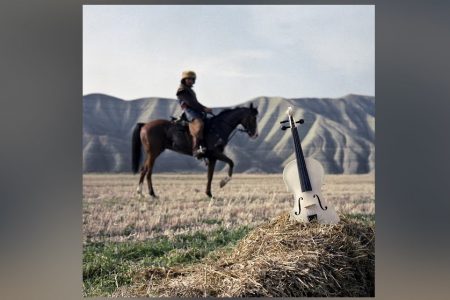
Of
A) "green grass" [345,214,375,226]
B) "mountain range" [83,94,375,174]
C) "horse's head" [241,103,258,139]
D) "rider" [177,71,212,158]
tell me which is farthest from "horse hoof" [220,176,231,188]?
"green grass" [345,214,375,226]

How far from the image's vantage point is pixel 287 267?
6160 mm

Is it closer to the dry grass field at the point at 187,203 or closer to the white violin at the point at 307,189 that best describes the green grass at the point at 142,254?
the dry grass field at the point at 187,203

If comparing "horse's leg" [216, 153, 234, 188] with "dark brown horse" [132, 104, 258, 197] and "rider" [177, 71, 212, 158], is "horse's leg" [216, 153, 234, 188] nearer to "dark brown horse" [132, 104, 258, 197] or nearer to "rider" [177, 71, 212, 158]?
"dark brown horse" [132, 104, 258, 197]

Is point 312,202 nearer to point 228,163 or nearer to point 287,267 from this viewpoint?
point 287,267

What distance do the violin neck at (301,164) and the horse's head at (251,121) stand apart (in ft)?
1.04

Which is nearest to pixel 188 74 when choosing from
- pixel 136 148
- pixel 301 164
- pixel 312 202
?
pixel 136 148

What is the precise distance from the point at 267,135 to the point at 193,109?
0.65 meters

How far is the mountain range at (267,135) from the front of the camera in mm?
6660

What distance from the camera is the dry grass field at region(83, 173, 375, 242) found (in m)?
6.67

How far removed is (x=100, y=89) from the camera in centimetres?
664

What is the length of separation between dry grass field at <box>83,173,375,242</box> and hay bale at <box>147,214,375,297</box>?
0.63ft
